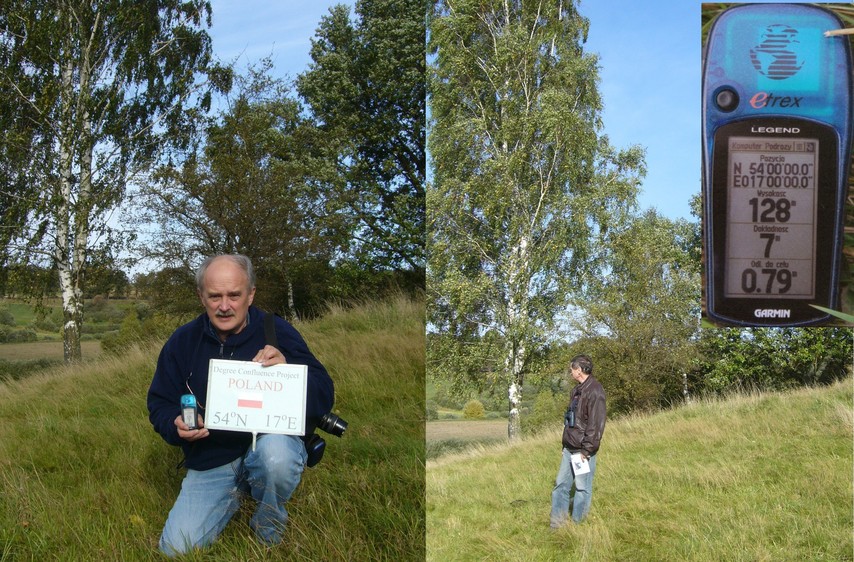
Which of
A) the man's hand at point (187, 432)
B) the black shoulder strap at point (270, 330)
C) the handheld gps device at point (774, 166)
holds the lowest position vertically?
the man's hand at point (187, 432)

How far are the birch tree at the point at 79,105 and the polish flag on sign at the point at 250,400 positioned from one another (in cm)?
239

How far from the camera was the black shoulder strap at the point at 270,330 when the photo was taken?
2889 mm

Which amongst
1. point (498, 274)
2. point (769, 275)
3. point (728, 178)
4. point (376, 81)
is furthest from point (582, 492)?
point (376, 81)

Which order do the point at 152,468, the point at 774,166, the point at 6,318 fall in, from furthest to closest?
the point at 6,318, the point at 774,166, the point at 152,468

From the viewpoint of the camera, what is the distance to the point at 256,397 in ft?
9.37

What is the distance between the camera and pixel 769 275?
4098mm

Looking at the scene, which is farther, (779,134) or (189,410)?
(779,134)

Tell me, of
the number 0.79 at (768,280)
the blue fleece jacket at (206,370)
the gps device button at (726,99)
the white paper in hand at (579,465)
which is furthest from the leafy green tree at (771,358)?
the blue fleece jacket at (206,370)

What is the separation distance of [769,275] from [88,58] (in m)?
4.32

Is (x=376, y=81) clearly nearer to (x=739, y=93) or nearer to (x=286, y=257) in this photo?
(x=286, y=257)

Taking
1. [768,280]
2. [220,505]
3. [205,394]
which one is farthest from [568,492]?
[205,394]

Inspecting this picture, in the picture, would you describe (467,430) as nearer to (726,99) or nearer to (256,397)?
(256,397)

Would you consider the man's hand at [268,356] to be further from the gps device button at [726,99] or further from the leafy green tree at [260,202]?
the gps device button at [726,99]

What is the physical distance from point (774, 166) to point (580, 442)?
1.81m
